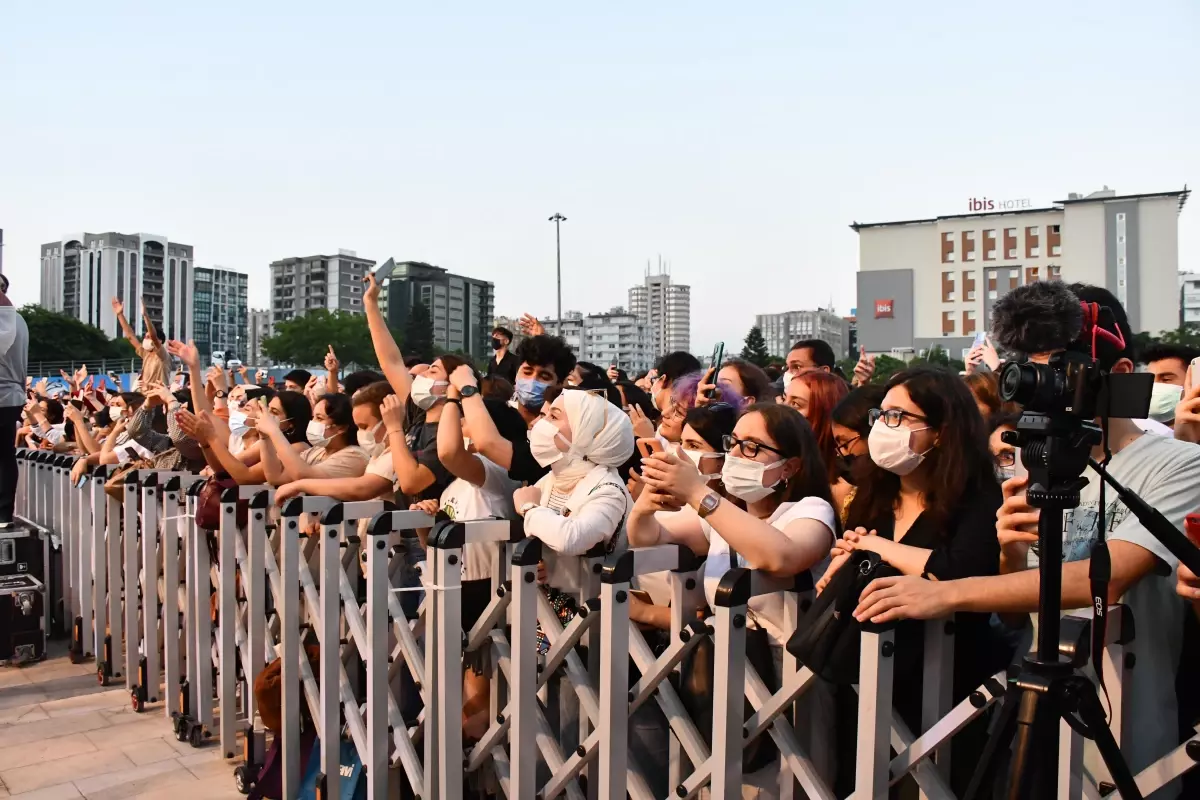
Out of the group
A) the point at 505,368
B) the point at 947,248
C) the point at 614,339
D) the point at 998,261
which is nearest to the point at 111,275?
the point at 614,339

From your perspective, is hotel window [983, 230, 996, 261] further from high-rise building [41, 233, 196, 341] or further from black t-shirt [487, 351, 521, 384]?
high-rise building [41, 233, 196, 341]

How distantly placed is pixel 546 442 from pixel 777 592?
122 cm

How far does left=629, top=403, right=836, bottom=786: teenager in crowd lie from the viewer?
9.25 ft

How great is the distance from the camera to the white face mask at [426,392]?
496cm

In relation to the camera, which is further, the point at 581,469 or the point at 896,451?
the point at 581,469

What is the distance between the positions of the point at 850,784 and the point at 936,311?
92.8 meters

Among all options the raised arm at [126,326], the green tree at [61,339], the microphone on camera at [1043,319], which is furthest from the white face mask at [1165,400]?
the green tree at [61,339]

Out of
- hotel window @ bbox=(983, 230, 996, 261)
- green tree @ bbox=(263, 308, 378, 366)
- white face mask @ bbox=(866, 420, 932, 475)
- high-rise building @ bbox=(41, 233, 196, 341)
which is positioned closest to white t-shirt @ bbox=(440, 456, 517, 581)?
white face mask @ bbox=(866, 420, 932, 475)

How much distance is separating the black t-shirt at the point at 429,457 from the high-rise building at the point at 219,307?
528ft

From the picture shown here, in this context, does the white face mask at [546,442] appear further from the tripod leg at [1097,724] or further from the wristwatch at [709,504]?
the tripod leg at [1097,724]

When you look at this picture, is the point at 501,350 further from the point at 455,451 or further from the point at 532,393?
the point at 455,451

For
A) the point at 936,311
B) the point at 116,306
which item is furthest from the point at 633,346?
the point at 116,306

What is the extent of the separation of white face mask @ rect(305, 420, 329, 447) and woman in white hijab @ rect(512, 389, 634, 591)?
2.74 metres

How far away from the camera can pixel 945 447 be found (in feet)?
9.44
